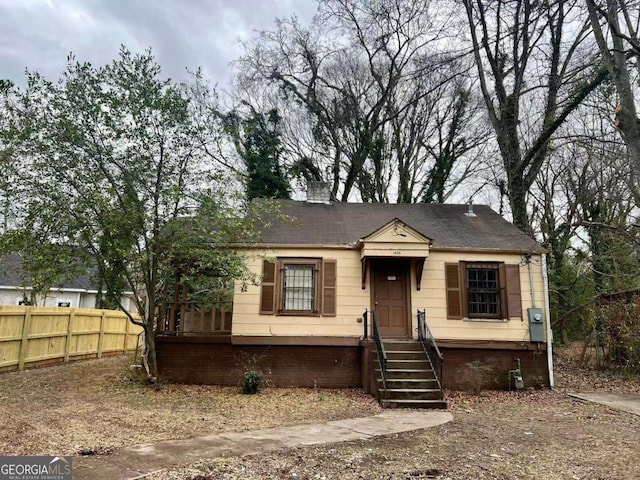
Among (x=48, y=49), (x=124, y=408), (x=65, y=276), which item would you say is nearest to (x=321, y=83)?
(x=48, y=49)

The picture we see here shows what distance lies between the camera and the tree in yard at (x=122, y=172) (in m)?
8.17

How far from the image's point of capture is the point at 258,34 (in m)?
21.4

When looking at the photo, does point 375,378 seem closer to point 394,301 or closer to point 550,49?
point 394,301

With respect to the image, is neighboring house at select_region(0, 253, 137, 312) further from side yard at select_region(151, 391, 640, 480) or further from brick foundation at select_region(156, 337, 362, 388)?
side yard at select_region(151, 391, 640, 480)

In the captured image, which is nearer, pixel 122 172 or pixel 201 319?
pixel 122 172

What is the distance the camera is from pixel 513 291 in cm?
1059

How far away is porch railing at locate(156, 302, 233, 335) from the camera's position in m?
10.6

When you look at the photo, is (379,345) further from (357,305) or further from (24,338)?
(24,338)

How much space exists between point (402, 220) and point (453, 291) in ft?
8.59

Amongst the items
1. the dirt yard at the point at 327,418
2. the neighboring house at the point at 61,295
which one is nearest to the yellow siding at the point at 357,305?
the dirt yard at the point at 327,418

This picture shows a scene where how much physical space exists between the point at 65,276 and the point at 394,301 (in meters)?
7.25

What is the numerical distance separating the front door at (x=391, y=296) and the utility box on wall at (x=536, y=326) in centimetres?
293

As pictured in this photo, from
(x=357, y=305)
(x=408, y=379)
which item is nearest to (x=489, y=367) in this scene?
(x=408, y=379)

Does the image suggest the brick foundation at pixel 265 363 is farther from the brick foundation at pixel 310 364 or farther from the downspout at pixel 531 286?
the downspout at pixel 531 286
